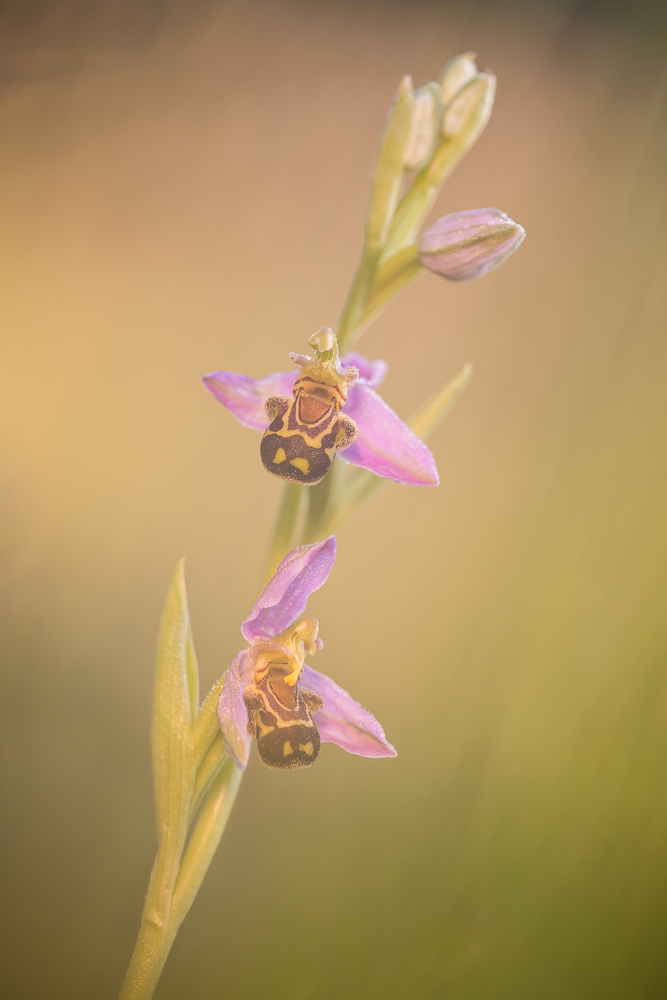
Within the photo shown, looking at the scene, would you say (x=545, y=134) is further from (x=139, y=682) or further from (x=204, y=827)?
(x=204, y=827)

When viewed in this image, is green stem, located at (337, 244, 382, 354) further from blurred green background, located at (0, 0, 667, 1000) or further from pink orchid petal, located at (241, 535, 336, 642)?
blurred green background, located at (0, 0, 667, 1000)

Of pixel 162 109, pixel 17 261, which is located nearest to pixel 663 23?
pixel 162 109

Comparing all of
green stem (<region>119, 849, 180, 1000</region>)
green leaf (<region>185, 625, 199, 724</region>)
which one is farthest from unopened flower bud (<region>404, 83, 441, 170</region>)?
green stem (<region>119, 849, 180, 1000</region>)

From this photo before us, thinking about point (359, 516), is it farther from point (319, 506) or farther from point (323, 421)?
point (323, 421)

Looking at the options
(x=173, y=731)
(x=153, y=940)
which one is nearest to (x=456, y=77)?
(x=173, y=731)

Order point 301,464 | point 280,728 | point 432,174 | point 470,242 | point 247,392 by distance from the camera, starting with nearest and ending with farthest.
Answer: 1. point 280,728
2. point 301,464
3. point 470,242
4. point 247,392
5. point 432,174

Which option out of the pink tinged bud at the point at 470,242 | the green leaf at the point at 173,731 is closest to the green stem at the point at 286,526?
the green leaf at the point at 173,731

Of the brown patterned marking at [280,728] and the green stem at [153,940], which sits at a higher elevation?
the brown patterned marking at [280,728]

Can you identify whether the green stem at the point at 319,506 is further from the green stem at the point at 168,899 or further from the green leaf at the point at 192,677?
the green stem at the point at 168,899
